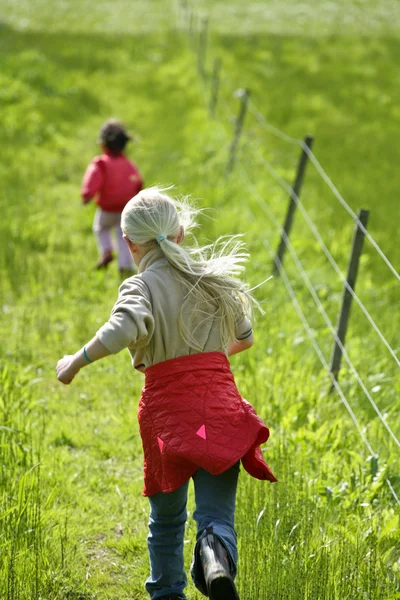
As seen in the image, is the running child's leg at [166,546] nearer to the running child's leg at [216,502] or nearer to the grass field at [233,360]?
the running child's leg at [216,502]

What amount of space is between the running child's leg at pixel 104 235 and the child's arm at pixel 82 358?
4.52 meters

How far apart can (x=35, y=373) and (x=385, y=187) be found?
7.13 metres

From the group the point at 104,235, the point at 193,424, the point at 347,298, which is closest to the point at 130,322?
the point at 193,424

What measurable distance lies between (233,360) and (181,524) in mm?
2404

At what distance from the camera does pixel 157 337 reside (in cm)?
308

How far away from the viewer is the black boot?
2.69m

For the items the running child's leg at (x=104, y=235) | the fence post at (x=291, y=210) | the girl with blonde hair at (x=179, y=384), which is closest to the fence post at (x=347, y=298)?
the fence post at (x=291, y=210)

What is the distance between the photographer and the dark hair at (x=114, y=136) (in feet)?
25.2

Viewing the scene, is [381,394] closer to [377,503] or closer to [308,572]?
[377,503]

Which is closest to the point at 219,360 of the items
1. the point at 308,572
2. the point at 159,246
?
the point at 159,246

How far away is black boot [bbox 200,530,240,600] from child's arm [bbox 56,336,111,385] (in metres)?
0.71

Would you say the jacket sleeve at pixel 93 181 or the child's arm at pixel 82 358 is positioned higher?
the child's arm at pixel 82 358

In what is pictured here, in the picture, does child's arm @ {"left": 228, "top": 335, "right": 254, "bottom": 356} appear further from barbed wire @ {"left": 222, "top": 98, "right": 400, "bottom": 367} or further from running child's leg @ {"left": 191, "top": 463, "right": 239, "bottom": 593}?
barbed wire @ {"left": 222, "top": 98, "right": 400, "bottom": 367}

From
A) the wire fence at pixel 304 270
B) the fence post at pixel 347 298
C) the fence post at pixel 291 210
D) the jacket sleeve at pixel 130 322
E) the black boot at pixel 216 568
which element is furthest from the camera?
the fence post at pixel 291 210
